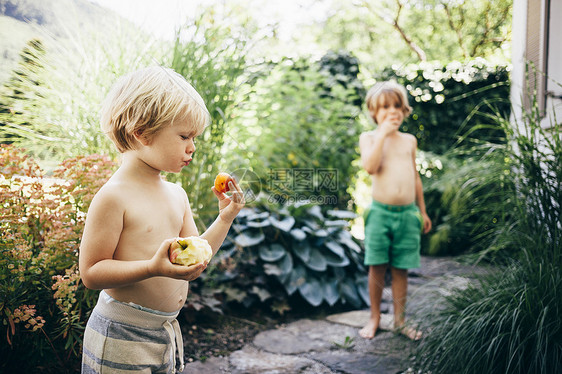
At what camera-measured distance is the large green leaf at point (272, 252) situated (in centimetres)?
316

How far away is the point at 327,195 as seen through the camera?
4555 millimetres

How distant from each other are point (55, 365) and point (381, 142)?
83.9 inches

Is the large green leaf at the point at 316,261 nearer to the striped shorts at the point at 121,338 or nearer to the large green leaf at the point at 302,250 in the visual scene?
the large green leaf at the point at 302,250

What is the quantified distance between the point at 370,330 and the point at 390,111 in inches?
56.0

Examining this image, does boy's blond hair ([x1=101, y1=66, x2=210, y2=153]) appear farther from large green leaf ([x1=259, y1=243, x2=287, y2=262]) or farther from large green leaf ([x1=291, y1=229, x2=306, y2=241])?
large green leaf ([x1=291, y1=229, x2=306, y2=241])

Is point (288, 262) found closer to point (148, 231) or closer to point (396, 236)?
point (396, 236)

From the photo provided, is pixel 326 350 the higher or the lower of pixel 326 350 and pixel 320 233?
the lower

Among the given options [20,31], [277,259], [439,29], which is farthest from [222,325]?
[439,29]

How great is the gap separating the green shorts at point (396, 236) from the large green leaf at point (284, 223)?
0.68 meters

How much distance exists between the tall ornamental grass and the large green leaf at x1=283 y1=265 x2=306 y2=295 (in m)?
1.16

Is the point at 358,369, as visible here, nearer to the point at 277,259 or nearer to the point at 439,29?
the point at 277,259

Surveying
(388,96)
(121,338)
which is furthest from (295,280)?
(121,338)

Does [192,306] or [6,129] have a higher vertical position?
[6,129]

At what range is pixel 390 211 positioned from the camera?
9.22 ft
